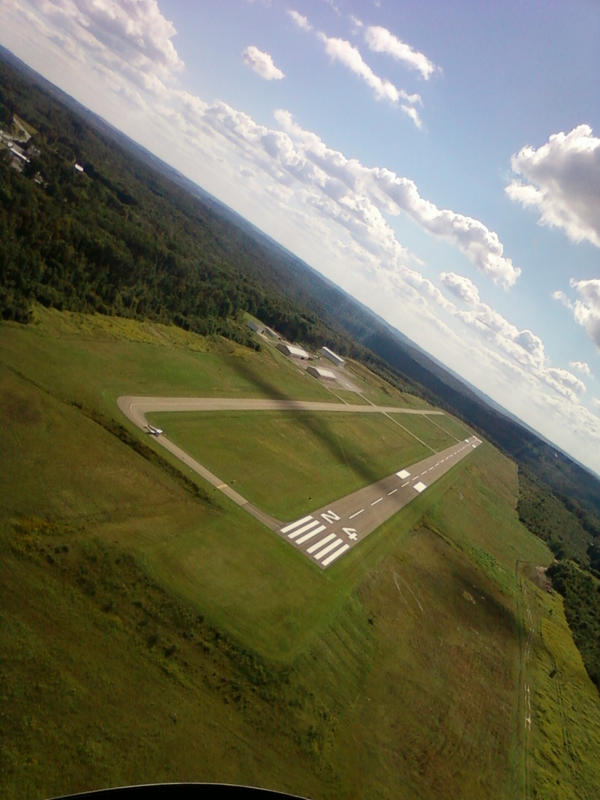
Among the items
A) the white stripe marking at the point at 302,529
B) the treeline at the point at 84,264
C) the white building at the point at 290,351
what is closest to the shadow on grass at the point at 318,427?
the treeline at the point at 84,264

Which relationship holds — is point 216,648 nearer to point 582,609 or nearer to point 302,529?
point 302,529

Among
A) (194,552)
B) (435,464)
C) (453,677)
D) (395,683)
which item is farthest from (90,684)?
(435,464)

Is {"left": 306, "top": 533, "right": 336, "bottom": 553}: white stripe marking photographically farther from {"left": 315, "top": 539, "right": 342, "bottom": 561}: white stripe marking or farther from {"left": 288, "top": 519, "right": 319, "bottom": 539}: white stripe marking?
{"left": 288, "top": 519, "right": 319, "bottom": 539}: white stripe marking

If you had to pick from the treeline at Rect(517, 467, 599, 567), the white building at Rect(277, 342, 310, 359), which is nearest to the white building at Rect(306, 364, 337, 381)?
the white building at Rect(277, 342, 310, 359)

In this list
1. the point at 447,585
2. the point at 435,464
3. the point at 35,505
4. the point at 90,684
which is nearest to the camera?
the point at 90,684

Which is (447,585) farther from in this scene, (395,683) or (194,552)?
(194,552)

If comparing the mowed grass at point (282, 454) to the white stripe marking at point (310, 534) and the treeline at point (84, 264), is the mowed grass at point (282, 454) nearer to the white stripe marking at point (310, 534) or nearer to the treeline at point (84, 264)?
the white stripe marking at point (310, 534)

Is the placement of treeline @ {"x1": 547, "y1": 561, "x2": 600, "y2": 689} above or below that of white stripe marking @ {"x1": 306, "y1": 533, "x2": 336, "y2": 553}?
above
